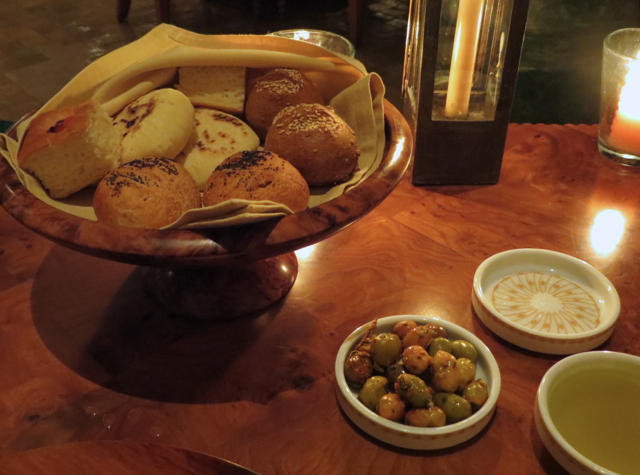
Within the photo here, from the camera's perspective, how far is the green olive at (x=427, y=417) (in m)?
0.59

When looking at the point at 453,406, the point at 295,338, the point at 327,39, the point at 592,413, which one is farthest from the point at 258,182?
the point at 327,39

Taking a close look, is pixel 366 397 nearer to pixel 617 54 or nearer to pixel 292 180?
pixel 292 180

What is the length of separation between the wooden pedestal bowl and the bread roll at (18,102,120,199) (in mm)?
38

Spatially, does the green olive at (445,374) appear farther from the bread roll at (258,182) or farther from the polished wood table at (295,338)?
the bread roll at (258,182)

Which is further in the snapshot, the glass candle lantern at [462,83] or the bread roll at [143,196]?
the glass candle lantern at [462,83]

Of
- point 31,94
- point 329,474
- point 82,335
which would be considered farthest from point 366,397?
point 31,94

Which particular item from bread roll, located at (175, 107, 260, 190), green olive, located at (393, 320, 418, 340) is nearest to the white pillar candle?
bread roll, located at (175, 107, 260, 190)

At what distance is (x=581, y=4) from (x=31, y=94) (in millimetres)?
2762

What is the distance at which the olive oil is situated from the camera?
559mm

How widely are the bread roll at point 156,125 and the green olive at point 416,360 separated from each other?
402 mm

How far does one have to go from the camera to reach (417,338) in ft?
2.18

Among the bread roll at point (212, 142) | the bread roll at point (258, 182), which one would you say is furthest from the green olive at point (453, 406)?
the bread roll at point (212, 142)

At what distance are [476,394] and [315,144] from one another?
35 cm

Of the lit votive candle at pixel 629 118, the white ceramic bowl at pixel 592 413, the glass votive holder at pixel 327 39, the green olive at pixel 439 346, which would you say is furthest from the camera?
the glass votive holder at pixel 327 39
